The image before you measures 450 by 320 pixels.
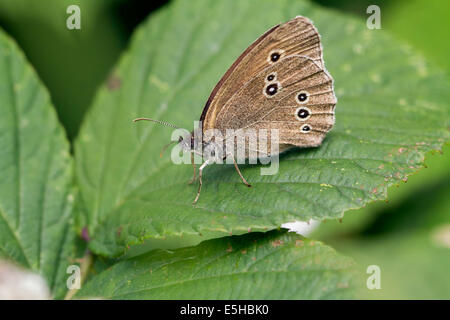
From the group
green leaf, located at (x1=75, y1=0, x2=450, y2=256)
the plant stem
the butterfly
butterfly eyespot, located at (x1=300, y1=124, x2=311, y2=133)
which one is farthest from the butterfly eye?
the plant stem

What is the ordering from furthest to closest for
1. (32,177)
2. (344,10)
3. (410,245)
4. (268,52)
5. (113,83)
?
(344,10) → (410,245) → (113,83) → (32,177) → (268,52)

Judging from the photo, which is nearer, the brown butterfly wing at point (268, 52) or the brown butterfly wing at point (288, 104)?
the brown butterfly wing at point (268, 52)

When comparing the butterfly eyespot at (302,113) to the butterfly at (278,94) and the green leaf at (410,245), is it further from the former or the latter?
the green leaf at (410,245)

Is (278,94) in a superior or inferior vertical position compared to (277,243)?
superior

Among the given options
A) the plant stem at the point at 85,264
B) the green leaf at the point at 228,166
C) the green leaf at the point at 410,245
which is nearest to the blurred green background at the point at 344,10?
the green leaf at the point at 410,245

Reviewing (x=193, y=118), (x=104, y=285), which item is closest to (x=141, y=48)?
(x=193, y=118)

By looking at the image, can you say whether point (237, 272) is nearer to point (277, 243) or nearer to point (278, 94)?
point (277, 243)

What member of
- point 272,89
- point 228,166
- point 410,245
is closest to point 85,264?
point 228,166

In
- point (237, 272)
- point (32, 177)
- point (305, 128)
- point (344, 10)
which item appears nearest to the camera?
point (237, 272)
